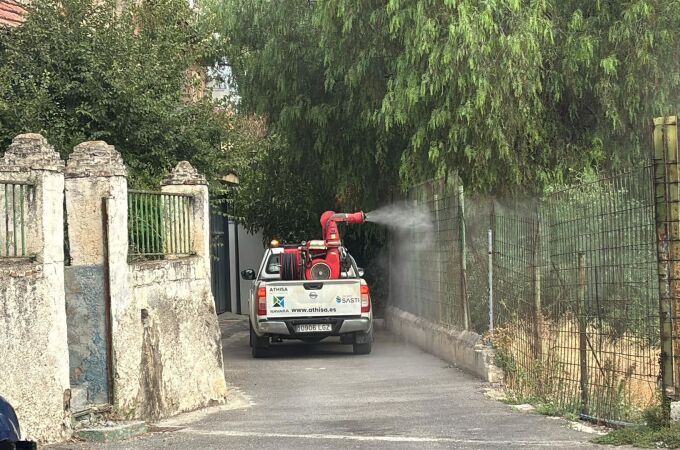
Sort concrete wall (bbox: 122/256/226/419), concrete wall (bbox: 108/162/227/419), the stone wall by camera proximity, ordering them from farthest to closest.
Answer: concrete wall (bbox: 122/256/226/419), concrete wall (bbox: 108/162/227/419), the stone wall

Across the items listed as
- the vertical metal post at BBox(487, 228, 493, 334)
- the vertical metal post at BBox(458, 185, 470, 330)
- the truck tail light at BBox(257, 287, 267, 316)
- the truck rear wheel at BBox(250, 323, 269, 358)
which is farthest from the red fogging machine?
the vertical metal post at BBox(487, 228, 493, 334)

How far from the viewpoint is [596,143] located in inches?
742

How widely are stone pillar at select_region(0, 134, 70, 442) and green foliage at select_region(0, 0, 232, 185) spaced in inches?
230

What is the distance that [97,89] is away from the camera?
54.9 feet

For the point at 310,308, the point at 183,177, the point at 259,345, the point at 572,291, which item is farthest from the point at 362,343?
the point at 572,291

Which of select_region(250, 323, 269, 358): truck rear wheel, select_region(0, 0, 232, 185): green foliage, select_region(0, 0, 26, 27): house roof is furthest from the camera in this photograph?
select_region(250, 323, 269, 358): truck rear wheel

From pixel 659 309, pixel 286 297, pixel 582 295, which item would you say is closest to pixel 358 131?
pixel 286 297

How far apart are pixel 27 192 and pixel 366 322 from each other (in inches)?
382

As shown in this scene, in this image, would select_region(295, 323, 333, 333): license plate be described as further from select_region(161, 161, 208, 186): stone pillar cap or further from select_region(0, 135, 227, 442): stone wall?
select_region(161, 161, 208, 186): stone pillar cap

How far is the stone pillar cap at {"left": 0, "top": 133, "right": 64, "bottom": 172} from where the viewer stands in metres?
9.97

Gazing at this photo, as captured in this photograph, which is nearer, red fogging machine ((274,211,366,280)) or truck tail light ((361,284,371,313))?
truck tail light ((361,284,371,313))

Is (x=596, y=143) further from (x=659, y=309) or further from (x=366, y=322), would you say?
(x=659, y=309)

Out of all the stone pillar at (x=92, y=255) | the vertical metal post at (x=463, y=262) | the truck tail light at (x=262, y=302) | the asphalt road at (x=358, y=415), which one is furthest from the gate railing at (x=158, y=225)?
the truck tail light at (x=262, y=302)

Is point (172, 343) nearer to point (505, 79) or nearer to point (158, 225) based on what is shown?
point (158, 225)
